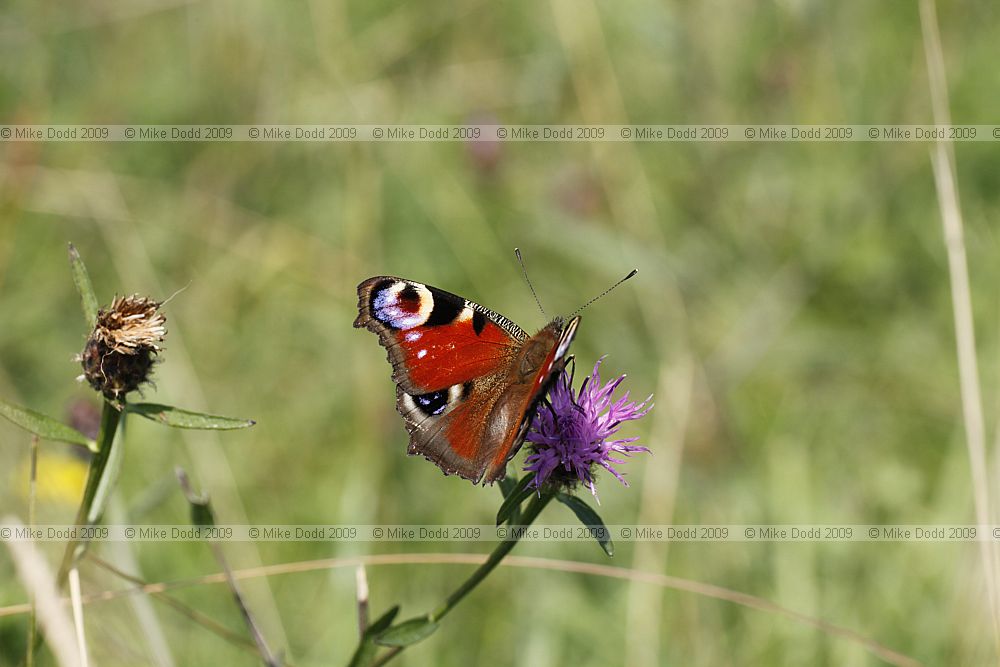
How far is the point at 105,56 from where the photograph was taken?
5.05 meters

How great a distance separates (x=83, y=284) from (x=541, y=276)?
3.00 meters

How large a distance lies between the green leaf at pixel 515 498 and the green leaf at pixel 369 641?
0.27 m

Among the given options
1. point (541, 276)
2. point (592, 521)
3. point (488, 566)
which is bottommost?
A: point (488, 566)

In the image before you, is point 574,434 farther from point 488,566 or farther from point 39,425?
point 39,425

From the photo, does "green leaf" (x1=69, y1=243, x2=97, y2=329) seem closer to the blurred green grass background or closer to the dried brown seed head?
the dried brown seed head

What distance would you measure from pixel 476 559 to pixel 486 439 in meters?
0.43

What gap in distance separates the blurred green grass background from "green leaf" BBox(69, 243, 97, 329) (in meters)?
1.16

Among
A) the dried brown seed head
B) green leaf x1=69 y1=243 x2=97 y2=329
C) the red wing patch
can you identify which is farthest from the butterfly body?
green leaf x1=69 y1=243 x2=97 y2=329

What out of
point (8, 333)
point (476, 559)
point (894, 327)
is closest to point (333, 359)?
point (8, 333)

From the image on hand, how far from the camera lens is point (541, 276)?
4.61 meters

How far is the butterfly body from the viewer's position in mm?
2010

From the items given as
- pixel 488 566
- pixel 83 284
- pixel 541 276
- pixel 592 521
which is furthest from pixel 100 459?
pixel 541 276

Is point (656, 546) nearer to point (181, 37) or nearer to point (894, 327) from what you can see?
point (894, 327)

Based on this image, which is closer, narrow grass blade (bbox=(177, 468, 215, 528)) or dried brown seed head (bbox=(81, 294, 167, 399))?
dried brown seed head (bbox=(81, 294, 167, 399))
